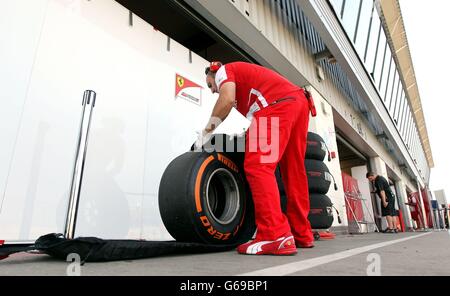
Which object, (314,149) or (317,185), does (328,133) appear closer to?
(314,149)

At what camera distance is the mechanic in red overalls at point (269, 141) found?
148cm

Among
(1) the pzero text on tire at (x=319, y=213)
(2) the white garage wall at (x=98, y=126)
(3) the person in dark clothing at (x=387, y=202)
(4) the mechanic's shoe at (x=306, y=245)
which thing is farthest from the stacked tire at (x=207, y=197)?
(3) the person in dark clothing at (x=387, y=202)

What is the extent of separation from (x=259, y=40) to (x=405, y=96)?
49.9ft

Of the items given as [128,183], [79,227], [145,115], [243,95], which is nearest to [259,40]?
[145,115]

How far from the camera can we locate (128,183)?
244 cm

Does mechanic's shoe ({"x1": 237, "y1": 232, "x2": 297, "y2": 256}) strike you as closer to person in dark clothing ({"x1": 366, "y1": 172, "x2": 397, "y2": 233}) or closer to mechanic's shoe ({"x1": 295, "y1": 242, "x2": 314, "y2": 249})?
mechanic's shoe ({"x1": 295, "y1": 242, "x2": 314, "y2": 249})

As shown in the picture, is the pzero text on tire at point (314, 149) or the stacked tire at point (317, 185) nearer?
the stacked tire at point (317, 185)

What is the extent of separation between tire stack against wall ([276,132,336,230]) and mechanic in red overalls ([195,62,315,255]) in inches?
42.3

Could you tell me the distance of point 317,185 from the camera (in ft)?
9.85

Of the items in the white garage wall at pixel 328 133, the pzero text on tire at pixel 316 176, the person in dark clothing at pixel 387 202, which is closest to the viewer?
the pzero text on tire at pixel 316 176

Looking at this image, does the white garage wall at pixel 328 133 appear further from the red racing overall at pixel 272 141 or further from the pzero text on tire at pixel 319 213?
the red racing overall at pixel 272 141

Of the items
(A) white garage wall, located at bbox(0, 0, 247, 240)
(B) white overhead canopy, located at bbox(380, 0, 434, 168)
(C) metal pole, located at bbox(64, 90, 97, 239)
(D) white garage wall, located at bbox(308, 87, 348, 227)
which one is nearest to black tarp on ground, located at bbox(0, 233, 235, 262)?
(C) metal pole, located at bbox(64, 90, 97, 239)

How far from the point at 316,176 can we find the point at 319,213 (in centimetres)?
38

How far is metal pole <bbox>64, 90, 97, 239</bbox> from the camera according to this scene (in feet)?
4.76
